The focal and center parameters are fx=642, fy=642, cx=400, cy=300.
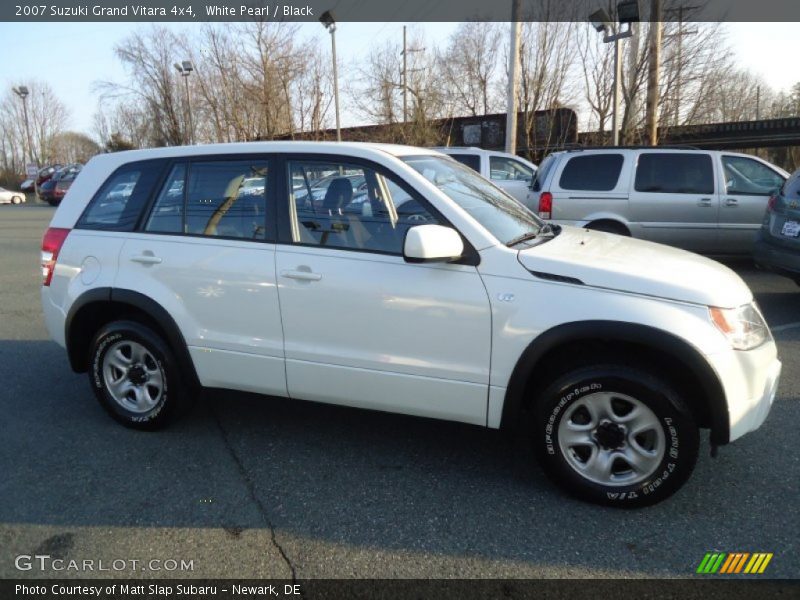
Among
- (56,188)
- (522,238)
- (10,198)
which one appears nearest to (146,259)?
(522,238)

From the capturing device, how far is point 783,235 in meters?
6.99

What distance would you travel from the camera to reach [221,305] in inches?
151

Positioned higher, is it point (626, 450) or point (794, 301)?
point (626, 450)

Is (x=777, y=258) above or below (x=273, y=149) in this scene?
below

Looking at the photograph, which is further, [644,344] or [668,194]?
[668,194]

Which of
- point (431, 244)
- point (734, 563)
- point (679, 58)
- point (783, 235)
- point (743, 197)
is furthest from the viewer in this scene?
point (679, 58)

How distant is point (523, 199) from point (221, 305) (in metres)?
8.00

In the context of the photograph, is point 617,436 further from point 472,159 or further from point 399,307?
point 472,159

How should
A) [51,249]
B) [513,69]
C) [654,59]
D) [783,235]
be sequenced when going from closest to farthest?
1. [51,249]
2. [783,235]
3. [654,59]
4. [513,69]

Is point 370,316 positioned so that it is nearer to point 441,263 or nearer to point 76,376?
point 441,263

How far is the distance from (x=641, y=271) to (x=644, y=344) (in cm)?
39

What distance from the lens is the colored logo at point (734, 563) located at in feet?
9.04

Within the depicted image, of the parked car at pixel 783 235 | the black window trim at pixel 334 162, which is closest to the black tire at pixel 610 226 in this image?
the parked car at pixel 783 235
